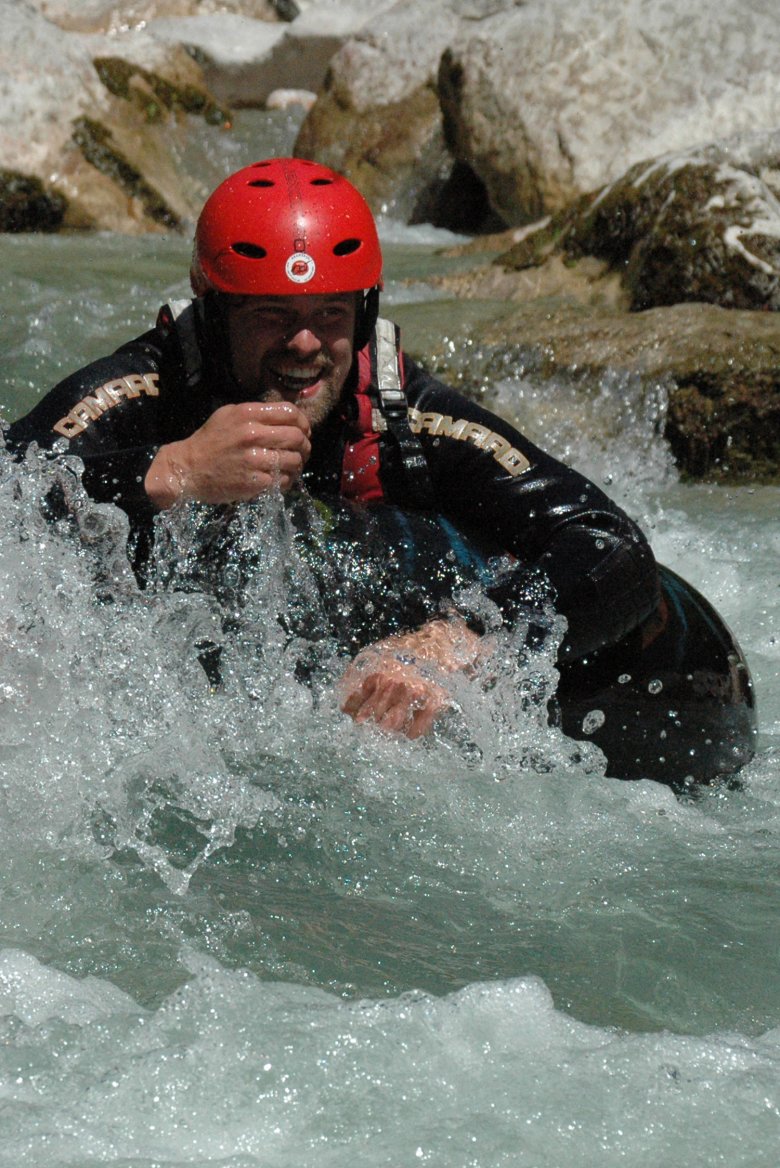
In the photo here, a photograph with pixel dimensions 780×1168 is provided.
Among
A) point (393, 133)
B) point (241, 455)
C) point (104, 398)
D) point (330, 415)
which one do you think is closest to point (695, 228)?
point (330, 415)

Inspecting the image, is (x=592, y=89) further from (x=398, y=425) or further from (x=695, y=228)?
(x=398, y=425)

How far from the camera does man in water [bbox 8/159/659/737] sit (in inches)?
130

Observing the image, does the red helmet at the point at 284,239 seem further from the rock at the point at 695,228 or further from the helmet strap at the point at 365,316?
the rock at the point at 695,228

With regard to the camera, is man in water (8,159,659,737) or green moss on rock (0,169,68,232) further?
green moss on rock (0,169,68,232)

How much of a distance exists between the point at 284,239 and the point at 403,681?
1095 mm

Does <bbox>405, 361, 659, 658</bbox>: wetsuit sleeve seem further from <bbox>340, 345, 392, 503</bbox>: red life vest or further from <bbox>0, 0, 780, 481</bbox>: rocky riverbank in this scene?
<bbox>0, 0, 780, 481</bbox>: rocky riverbank

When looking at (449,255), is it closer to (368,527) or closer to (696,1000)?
(368,527)

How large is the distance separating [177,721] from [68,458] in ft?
2.09

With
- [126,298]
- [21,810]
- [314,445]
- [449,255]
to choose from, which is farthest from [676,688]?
[449,255]

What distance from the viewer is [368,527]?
10.9 feet

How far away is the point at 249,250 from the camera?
3.44 metres

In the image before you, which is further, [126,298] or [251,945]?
[126,298]

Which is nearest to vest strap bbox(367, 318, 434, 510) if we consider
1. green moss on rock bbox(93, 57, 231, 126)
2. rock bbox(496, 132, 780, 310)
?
rock bbox(496, 132, 780, 310)

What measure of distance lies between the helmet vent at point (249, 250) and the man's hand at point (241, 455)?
0.46m
